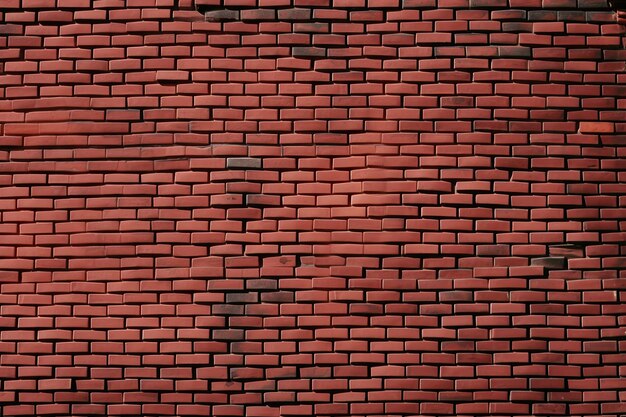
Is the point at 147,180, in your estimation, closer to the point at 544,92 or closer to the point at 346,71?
the point at 346,71

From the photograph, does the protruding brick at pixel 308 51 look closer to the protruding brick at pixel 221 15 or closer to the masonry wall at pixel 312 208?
the masonry wall at pixel 312 208

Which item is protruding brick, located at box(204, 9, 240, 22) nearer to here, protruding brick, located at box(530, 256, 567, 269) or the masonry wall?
the masonry wall

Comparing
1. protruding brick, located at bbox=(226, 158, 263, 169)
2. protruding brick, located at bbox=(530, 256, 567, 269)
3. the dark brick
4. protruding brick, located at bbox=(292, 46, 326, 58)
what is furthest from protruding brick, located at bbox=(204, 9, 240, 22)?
protruding brick, located at bbox=(530, 256, 567, 269)

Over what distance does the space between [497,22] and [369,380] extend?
6.60ft

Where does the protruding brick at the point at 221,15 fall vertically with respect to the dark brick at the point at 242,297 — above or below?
above

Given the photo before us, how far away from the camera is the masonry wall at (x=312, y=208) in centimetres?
339

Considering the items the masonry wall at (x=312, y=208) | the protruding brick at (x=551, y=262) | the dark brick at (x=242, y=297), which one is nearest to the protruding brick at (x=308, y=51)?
the masonry wall at (x=312, y=208)

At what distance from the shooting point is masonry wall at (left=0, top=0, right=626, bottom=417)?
339cm

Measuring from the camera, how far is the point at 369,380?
11.1 feet

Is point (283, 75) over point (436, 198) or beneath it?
over

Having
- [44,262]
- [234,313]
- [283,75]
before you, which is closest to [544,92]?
[283,75]

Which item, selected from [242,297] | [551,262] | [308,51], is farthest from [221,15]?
[551,262]

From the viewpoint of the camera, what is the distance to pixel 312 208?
3.47 m

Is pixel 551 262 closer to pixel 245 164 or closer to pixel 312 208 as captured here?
pixel 312 208
